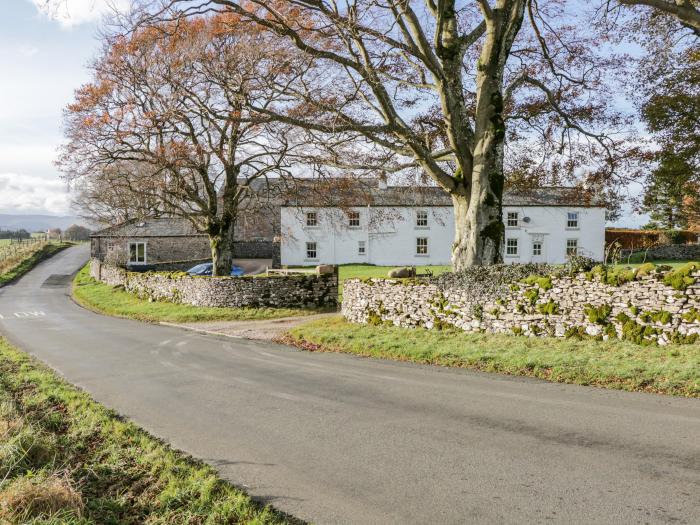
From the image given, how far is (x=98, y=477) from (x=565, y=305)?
34.4ft

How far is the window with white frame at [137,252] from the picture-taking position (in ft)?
171

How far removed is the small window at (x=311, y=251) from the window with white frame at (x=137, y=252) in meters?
17.3

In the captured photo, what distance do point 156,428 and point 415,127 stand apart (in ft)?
47.4

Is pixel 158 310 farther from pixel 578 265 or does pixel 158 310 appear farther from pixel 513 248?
pixel 513 248

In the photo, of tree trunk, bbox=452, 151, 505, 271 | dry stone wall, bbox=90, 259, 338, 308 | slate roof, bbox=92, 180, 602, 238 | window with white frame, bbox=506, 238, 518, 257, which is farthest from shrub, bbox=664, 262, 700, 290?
window with white frame, bbox=506, 238, 518, 257

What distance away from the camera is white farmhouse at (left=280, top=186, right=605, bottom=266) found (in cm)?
4538

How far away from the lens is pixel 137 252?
5216 centimetres

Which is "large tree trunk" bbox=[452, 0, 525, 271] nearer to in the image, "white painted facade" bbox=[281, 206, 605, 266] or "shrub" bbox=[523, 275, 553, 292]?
"shrub" bbox=[523, 275, 553, 292]

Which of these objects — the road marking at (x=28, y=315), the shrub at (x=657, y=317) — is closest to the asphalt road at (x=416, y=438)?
the shrub at (x=657, y=317)

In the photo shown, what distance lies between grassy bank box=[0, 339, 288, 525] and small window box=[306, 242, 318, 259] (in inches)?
1527

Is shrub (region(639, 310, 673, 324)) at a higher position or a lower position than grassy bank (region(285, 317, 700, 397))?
higher

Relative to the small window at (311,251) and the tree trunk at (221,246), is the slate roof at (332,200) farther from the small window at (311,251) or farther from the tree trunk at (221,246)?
the small window at (311,251)

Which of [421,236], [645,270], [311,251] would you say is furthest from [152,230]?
[645,270]

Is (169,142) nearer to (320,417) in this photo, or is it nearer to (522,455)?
(320,417)
